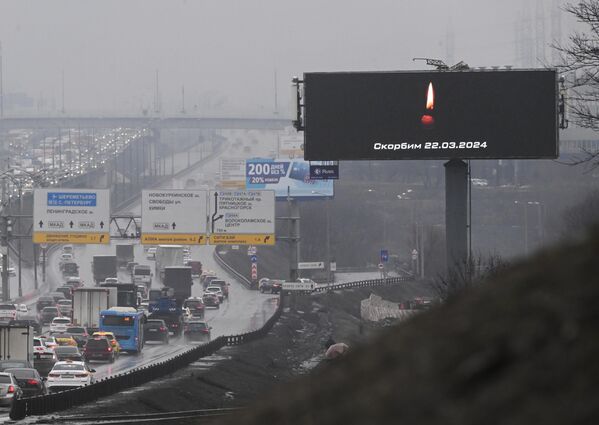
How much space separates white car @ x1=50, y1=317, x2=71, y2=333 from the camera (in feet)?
198

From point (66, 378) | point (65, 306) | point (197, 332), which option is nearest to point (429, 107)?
point (66, 378)

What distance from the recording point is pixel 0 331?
133 feet

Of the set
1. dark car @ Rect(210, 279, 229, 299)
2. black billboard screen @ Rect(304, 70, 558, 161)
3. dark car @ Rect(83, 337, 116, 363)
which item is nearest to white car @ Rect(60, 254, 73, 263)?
dark car @ Rect(210, 279, 229, 299)

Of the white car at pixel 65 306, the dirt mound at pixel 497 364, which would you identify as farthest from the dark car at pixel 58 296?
the dirt mound at pixel 497 364

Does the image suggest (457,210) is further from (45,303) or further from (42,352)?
(45,303)

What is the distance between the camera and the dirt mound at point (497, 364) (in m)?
3.68

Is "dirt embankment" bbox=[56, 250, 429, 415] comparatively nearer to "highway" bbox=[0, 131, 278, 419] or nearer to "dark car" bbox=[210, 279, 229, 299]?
"highway" bbox=[0, 131, 278, 419]

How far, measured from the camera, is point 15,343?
133 feet

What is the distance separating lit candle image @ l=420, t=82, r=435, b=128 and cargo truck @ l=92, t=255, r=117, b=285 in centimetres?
7192

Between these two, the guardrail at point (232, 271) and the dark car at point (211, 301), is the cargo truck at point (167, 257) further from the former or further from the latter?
the dark car at point (211, 301)

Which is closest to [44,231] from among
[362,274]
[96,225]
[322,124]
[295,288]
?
[96,225]

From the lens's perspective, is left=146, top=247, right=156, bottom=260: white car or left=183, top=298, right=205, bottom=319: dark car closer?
left=183, top=298, right=205, bottom=319: dark car

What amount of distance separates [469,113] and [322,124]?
10.1 ft

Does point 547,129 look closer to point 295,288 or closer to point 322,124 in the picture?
point 322,124
